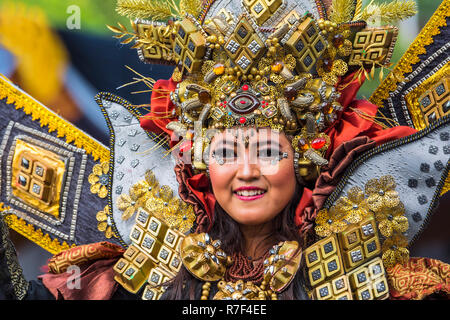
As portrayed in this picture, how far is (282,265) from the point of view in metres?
3.52

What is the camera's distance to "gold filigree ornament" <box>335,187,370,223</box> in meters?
3.54

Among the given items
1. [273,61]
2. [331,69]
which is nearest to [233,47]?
[273,61]

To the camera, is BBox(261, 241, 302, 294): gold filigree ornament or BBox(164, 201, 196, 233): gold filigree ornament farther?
BBox(164, 201, 196, 233): gold filigree ornament

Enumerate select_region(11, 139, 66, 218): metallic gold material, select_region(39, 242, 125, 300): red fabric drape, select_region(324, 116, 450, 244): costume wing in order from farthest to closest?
select_region(11, 139, 66, 218): metallic gold material, select_region(39, 242, 125, 300): red fabric drape, select_region(324, 116, 450, 244): costume wing

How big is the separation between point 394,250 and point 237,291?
859 mm

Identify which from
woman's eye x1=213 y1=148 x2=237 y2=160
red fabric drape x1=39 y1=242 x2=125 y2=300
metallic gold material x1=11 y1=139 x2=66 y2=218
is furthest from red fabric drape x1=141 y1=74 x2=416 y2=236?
metallic gold material x1=11 y1=139 x2=66 y2=218

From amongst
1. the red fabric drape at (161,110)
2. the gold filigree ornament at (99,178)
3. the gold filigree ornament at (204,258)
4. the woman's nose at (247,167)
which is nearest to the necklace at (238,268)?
the gold filigree ornament at (204,258)

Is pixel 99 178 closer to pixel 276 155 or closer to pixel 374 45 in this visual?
pixel 276 155

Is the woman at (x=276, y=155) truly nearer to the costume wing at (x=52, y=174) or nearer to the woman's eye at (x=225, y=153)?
the woman's eye at (x=225, y=153)

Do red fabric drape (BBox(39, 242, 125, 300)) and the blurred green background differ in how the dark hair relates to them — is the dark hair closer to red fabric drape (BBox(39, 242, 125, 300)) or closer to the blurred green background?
red fabric drape (BBox(39, 242, 125, 300))

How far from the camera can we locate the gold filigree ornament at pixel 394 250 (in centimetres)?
353

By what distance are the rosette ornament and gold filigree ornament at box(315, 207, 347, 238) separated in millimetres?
153

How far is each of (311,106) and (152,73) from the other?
1.72 meters

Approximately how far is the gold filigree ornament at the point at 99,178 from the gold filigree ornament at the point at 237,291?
1222 millimetres
